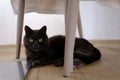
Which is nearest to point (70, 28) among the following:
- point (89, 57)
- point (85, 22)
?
point (89, 57)

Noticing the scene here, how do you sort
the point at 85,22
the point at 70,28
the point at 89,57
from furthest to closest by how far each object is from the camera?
the point at 85,22
the point at 89,57
the point at 70,28

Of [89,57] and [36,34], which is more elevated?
[36,34]

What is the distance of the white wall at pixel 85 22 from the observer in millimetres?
1985

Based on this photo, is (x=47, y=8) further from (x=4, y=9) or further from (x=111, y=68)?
(x=4, y=9)

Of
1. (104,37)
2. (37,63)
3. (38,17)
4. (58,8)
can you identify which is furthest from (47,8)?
(104,37)

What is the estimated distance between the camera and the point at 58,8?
1.38 meters

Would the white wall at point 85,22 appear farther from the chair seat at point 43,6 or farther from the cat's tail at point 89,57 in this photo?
the cat's tail at point 89,57

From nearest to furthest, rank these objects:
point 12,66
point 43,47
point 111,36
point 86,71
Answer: point 86,71 → point 12,66 → point 43,47 → point 111,36

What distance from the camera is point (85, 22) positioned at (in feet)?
6.72

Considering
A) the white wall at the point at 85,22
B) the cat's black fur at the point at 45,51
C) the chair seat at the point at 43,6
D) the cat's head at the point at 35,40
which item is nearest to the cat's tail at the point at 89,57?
the cat's black fur at the point at 45,51

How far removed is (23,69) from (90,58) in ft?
→ 1.27

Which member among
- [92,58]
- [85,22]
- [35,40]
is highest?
[85,22]

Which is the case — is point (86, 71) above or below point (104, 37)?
Answer: below

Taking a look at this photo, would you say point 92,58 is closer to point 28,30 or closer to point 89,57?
point 89,57
